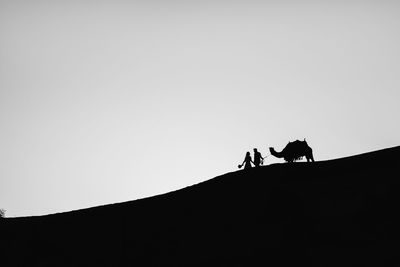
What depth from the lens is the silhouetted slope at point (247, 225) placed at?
1550 centimetres

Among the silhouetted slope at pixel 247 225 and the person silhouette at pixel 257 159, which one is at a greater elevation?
the person silhouette at pixel 257 159

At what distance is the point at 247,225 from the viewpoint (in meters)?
17.8

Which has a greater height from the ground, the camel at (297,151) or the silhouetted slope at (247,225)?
the camel at (297,151)

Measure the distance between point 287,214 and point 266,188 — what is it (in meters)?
2.50

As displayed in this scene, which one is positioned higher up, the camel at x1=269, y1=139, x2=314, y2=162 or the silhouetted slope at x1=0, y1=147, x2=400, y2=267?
the camel at x1=269, y1=139, x2=314, y2=162

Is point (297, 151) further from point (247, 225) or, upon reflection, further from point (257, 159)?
point (247, 225)

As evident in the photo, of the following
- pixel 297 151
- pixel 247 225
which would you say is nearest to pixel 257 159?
pixel 297 151

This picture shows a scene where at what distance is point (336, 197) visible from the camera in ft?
58.1

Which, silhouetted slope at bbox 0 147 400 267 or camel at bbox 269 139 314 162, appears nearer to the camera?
silhouetted slope at bbox 0 147 400 267

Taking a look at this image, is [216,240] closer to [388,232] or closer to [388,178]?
[388,232]

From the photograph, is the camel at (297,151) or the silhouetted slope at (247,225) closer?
the silhouetted slope at (247,225)

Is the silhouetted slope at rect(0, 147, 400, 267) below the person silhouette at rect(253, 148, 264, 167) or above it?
below

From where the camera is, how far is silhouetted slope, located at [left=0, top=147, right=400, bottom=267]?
50.9 ft

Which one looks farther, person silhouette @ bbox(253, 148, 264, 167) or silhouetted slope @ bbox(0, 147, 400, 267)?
person silhouette @ bbox(253, 148, 264, 167)
